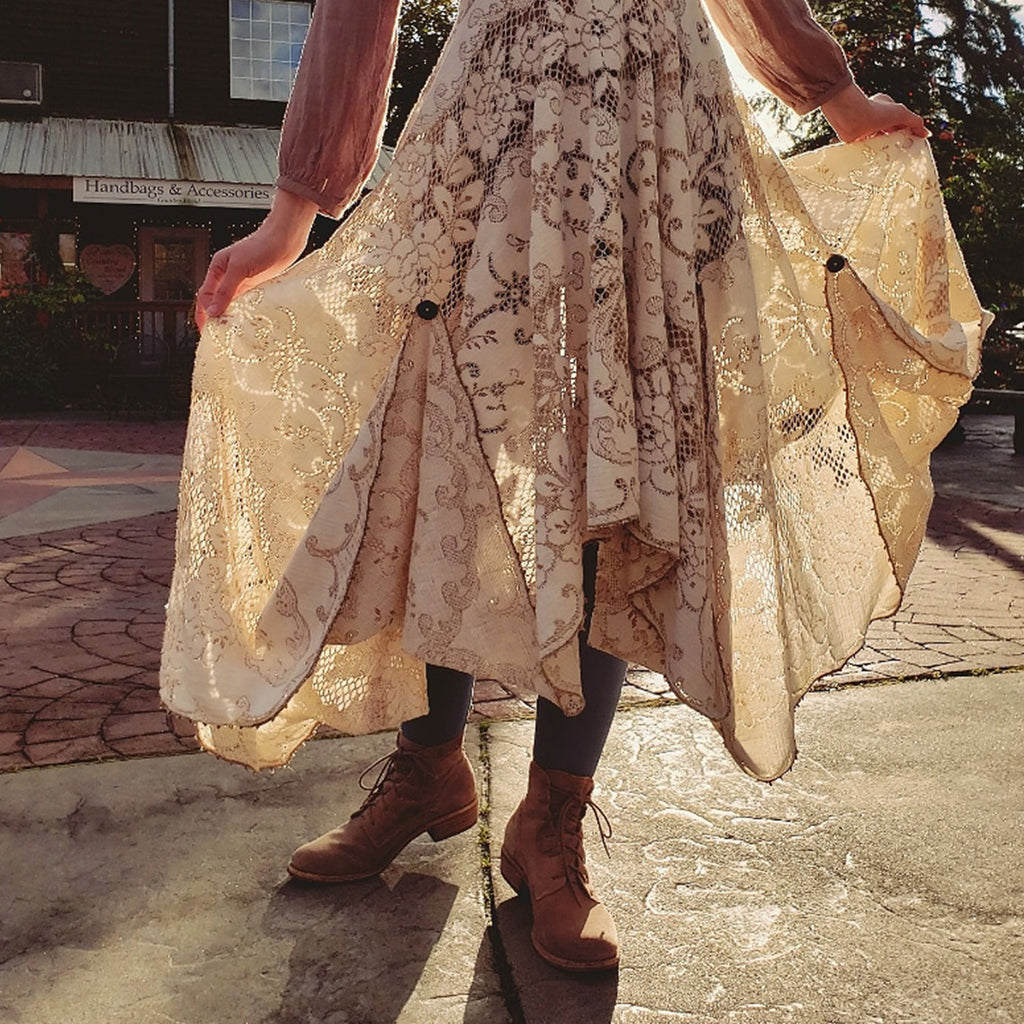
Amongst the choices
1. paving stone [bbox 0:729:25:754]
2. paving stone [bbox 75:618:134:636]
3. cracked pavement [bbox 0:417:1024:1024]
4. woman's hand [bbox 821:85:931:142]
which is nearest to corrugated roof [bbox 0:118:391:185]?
paving stone [bbox 75:618:134:636]

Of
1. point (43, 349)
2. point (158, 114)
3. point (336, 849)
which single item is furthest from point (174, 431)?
point (336, 849)

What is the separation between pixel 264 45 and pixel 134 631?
43.8 ft

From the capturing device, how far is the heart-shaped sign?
15094 millimetres

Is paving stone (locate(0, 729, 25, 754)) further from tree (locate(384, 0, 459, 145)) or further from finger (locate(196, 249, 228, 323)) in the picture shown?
tree (locate(384, 0, 459, 145))

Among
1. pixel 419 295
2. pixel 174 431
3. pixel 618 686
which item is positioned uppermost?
pixel 419 295

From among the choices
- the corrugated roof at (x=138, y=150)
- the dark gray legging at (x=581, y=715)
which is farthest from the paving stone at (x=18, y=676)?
the corrugated roof at (x=138, y=150)

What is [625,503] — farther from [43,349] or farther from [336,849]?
[43,349]

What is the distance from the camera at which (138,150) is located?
1302cm

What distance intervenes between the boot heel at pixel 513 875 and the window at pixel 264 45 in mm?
14494

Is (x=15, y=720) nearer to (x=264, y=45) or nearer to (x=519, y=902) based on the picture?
(x=519, y=902)

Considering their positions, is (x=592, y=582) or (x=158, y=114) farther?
(x=158, y=114)

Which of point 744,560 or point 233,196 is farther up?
point 233,196

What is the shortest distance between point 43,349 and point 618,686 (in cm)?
1156

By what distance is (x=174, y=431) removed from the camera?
9.66 meters
